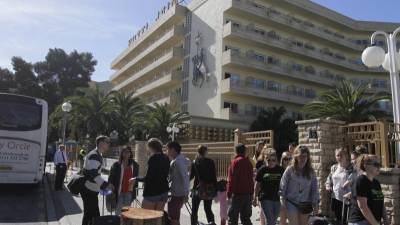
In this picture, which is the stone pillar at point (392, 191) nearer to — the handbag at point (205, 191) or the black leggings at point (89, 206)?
the handbag at point (205, 191)

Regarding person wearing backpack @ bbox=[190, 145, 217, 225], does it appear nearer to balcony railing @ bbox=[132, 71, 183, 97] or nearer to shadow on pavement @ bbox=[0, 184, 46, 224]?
shadow on pavement @ bbox=[0, 184, 46, 224]

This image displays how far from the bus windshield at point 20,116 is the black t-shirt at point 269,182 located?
31.4ft

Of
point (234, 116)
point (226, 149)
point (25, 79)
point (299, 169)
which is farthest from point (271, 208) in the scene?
point (25, 79)

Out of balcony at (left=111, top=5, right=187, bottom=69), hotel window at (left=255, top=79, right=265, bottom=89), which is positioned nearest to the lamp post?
hotel window at (left=255, top=79, right=265, bottom=89)

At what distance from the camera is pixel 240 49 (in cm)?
4228

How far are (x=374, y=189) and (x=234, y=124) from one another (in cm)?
3536

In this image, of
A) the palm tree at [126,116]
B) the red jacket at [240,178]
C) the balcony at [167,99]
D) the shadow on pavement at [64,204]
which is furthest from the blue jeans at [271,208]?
the balcony at [167,99]

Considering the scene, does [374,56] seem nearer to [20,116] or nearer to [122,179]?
[122,179]

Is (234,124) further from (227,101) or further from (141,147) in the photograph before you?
(141,147)

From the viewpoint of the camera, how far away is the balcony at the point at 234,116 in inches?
1565

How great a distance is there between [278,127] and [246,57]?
298 inches

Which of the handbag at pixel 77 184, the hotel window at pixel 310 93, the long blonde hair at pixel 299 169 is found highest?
the hotel window at pixel 310 93

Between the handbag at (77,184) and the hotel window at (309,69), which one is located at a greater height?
the hotel window at (309,69)

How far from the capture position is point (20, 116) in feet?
46.1
